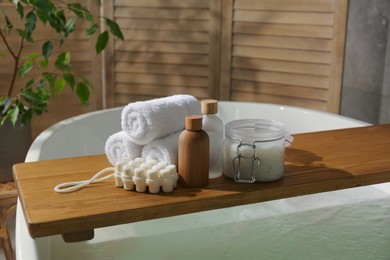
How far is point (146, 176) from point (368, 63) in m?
2.39

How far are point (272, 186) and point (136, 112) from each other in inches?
12.7

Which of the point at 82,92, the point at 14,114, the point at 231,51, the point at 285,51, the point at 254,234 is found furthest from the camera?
the point at 231,51

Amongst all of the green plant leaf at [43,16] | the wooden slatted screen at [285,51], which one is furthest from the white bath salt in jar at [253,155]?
the wooden slatted screen at [285,51]

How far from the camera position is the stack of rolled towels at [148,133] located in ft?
4.02

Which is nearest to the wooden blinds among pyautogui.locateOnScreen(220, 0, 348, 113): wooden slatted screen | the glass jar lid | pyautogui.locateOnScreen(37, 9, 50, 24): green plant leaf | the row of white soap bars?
pyautogui.locateOnScreen(220, 0, 348, 113): wooden slatted screen

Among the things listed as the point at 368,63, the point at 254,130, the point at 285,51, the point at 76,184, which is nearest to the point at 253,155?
the point at 254,130

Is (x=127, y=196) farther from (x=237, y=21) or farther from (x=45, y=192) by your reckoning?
(x=237, y=21)

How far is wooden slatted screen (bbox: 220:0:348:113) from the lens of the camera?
8.84ft

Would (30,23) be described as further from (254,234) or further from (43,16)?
(254,234)

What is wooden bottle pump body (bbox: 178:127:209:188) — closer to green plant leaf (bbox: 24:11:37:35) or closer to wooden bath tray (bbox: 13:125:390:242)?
wooden bath tray (bbox: 13:125:390:242)

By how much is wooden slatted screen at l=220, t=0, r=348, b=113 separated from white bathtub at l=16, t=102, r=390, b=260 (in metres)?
0.96

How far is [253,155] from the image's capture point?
3.90ft

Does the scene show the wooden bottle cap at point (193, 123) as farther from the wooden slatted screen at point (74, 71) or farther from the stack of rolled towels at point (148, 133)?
the wooden slatted screen at point (74, 71)

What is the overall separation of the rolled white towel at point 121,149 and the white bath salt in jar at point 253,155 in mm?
195
